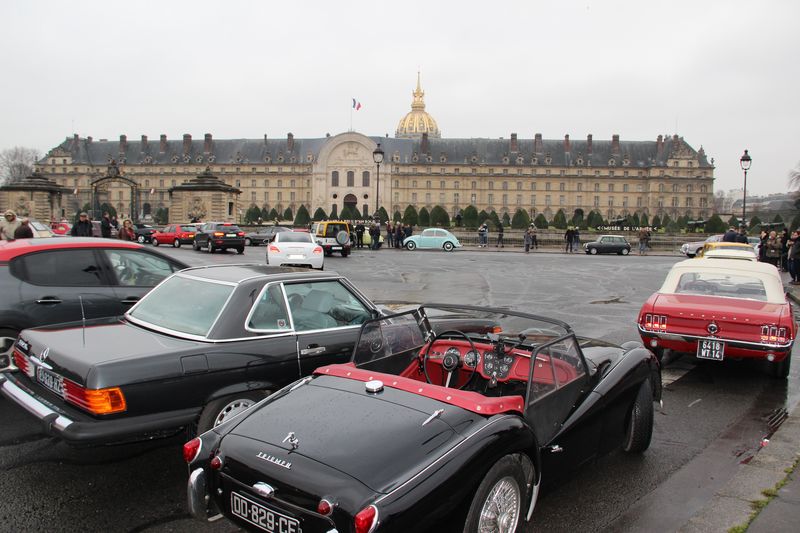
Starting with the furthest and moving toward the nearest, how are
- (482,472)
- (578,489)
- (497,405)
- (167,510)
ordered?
1. (578,489)
2. (167,510)
3. (497,405)
4. (482,472)

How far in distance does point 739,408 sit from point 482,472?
16.4ft

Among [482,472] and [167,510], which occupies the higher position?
[482,472]

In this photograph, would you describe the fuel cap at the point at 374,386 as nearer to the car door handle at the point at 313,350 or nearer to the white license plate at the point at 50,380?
the car door handle at the point at 313,350

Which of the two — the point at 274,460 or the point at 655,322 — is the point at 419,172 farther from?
the point at 274,460

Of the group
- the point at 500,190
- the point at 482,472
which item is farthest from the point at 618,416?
the point at 500,190

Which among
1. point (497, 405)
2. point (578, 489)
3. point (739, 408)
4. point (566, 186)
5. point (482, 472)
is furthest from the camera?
point (566, 186)

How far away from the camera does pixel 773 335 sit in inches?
293

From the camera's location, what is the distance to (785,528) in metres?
4.05

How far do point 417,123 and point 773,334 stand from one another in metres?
134

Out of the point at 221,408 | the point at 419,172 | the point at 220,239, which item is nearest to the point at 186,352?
the point at 221,408

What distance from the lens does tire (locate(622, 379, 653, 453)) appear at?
5.29 meters

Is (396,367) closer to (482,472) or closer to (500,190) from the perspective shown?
(482,472)

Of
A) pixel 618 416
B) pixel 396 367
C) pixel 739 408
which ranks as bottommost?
pixel 739 408

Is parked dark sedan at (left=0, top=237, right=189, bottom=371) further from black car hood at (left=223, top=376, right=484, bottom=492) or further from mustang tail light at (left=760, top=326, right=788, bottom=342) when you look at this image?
mustang tail light at (left=760, top=326, right=788, bottom=342)
